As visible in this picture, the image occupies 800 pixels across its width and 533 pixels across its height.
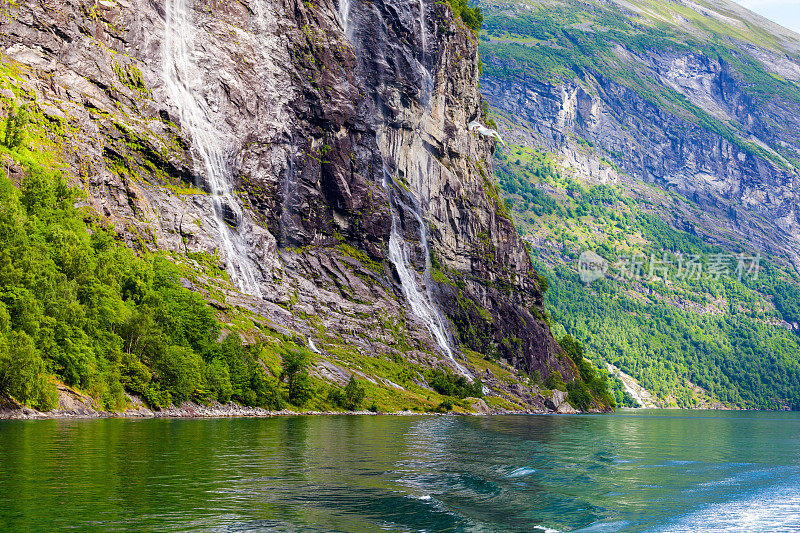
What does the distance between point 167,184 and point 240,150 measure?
70.6ft

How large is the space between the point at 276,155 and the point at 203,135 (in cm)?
1711

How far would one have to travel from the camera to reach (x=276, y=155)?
6117 inches

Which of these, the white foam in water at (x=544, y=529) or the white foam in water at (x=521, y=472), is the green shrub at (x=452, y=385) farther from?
the white foam in water at (x=544, y=529)

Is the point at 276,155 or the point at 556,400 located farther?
the point at 556,400

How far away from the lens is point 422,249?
184m

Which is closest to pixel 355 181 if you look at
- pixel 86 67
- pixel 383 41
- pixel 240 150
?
pixel 240 150

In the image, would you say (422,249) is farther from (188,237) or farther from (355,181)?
(188,237)

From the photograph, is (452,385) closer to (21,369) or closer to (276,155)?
(276,155)

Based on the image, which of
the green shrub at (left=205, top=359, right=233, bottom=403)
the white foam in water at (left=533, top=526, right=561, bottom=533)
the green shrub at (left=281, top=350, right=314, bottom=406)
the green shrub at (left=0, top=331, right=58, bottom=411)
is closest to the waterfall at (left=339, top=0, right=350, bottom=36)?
the green shrub at (left=281, top=350, right=314, bottom=406)

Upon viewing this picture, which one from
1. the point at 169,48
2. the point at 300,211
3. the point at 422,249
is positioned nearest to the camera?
the point at 169,48

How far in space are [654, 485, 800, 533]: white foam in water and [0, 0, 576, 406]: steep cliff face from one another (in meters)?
87.4

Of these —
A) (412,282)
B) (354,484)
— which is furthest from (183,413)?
(412,282)

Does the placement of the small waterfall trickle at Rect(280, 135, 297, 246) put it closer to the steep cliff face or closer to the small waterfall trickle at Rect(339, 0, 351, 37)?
the steep cliff face

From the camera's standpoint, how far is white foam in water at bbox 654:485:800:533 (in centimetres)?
3425
